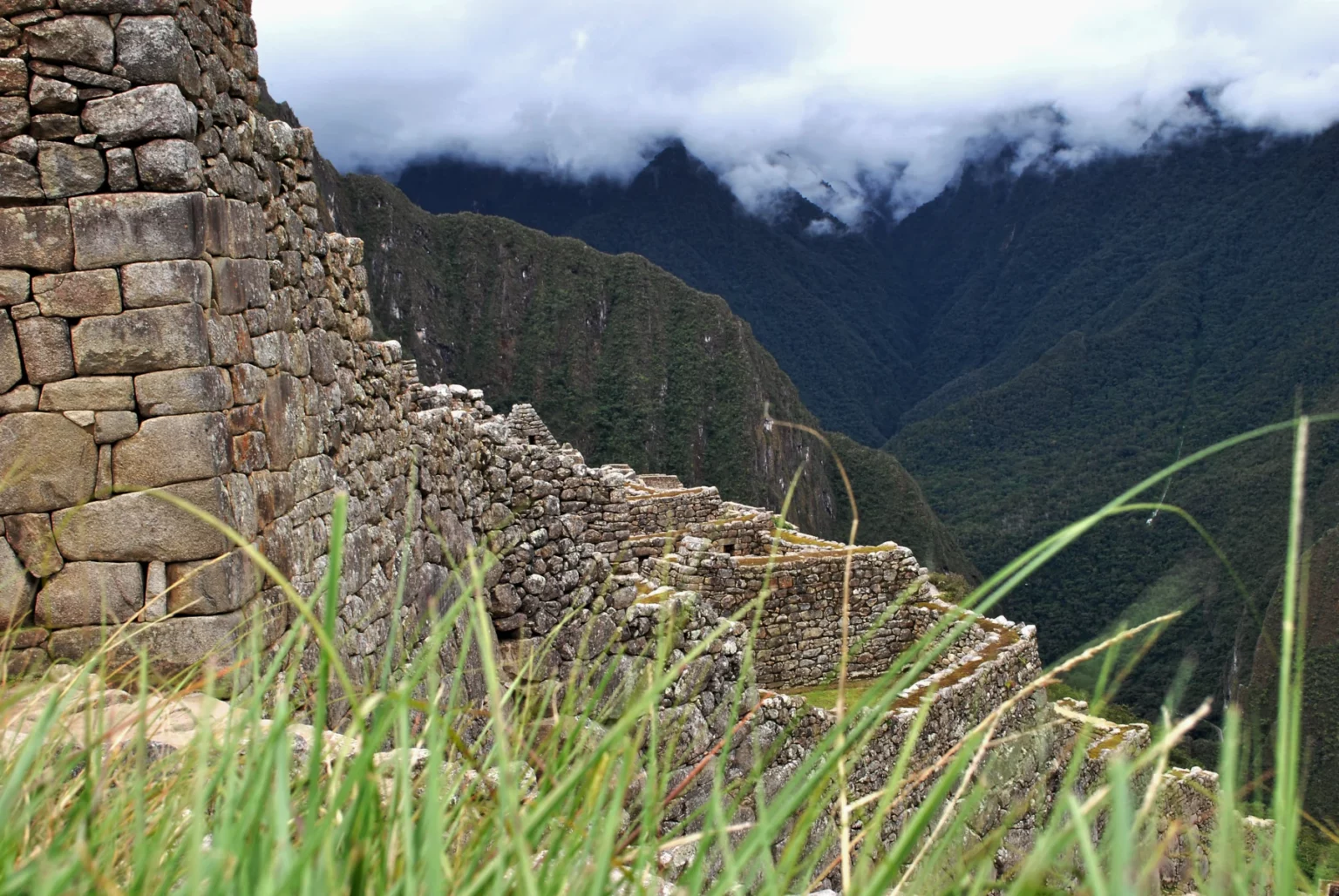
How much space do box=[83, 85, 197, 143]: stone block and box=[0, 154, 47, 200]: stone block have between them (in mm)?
244

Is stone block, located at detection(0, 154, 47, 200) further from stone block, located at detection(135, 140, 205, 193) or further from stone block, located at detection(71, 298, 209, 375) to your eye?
stone block, located at detection(71, 298, 209, 375)

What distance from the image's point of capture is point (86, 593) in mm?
3768

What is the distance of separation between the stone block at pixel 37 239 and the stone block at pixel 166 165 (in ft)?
0.99

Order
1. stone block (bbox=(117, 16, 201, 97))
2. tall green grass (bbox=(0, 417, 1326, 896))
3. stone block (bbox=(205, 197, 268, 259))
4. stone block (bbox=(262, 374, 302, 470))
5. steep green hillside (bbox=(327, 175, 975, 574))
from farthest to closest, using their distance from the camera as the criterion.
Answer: steep green hillside (bbox=(327, 175, 975, 574)) < stone block (bbox=(262, 374, 302, 470)) < stone block (bbox=(205, 197, 268, 259)) < stone block (bbox=(117, 16, 201, 97)) < tall green grass (bbox=(0, 417, 1326, 896))

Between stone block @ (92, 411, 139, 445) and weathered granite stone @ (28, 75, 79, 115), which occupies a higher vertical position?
weathered granite stone @ (28, 75, 79, 115)

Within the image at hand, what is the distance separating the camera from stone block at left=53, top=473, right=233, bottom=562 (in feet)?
12.3

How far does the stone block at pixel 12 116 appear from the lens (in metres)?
3.74

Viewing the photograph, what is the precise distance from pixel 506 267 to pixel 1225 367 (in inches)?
3872

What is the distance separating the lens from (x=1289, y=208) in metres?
182

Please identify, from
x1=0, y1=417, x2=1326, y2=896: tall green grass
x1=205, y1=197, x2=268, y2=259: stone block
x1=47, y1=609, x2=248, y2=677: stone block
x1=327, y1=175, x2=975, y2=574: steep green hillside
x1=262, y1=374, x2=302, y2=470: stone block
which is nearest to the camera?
x1=0, y1=417, x2=1326, y2=896: tall green grass

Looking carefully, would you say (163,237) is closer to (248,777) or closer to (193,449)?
(193,449)

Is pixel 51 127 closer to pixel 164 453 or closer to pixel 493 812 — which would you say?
pixel 164 453

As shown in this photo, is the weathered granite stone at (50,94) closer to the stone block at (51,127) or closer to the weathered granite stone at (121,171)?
the stone block at (51,127)

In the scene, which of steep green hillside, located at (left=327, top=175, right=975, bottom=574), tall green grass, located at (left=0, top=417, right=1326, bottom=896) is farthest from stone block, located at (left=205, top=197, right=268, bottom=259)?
steep green hillside, located at (left=327, top=175, right=975, bottom=574)
